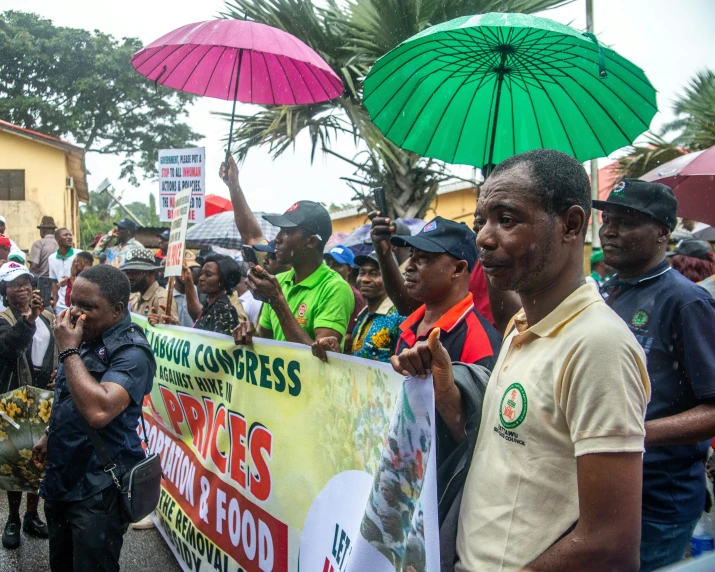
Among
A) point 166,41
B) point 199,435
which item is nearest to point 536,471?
point 199,435

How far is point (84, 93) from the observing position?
2561 cm

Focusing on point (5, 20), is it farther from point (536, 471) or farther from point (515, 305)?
point (536, 471)

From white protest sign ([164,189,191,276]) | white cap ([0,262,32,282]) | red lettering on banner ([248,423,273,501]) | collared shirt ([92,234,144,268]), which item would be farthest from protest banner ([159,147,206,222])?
red lettering on banner ([248,423,273,501])

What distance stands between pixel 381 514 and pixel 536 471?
69cm

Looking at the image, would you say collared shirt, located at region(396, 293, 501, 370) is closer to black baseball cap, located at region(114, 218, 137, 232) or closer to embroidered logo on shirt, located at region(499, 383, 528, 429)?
embroidered logo on shirt, located at region(499, 383, 528, 429)

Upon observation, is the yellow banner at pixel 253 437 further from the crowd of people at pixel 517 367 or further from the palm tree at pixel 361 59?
the palm tree at pixel 361 59

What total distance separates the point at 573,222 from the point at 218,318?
3761 millimetres

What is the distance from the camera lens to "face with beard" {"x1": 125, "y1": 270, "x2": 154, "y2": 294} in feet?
20.7

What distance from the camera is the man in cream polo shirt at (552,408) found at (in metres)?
1.35

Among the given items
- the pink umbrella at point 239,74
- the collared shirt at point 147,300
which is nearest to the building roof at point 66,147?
the collared shirt at point 147,300

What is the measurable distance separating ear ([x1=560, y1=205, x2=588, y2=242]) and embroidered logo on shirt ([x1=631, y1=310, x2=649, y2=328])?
3.51 feet

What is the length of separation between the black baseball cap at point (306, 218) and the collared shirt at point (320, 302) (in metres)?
0.23

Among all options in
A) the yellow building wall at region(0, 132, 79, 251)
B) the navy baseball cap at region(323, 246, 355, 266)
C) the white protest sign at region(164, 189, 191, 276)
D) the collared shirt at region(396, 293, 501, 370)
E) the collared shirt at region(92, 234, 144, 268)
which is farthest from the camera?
the yellow building wall at region(0, 132, 79, 251)

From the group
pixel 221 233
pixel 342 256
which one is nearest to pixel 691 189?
pixel 342 256
